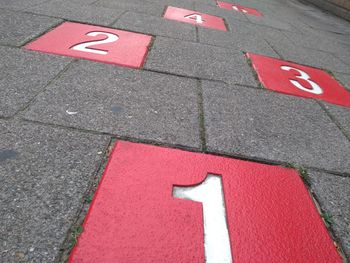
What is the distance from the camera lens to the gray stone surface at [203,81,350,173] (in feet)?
7.77

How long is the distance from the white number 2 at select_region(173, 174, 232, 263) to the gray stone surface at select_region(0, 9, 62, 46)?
8.82 ft

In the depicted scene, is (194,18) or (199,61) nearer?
(199,61)

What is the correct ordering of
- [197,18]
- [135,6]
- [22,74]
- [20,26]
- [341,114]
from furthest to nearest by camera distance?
1. [197,18]
2. [135,6]
3. [20,26]
4. [341,114]
5. [22,74]

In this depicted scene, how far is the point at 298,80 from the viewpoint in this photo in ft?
12.9

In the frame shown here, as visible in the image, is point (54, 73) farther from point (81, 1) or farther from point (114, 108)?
point (81, 1)

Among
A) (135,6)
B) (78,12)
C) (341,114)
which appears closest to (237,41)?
(135,6)

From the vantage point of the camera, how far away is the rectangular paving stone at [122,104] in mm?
2295

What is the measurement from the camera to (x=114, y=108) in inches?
99.5

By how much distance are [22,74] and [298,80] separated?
3.15 meters

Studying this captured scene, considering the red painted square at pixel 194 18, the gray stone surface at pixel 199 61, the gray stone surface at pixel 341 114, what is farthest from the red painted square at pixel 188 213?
the red painted square at pixel 194 18

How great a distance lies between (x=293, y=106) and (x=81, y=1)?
14.1ft

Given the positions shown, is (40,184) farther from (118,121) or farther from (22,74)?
(22,74)

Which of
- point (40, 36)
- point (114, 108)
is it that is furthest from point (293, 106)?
point (40, 36)

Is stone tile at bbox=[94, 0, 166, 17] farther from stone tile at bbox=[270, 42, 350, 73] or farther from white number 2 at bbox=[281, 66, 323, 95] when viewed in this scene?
white number 2 at bbox=[281, 66, 323, 95]
